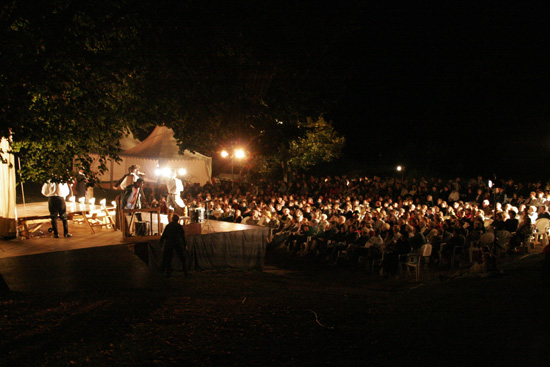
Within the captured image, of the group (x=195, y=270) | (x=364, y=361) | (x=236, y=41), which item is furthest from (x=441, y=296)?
(x=236, y=41)

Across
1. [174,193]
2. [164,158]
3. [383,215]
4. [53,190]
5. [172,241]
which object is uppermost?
[164,158]

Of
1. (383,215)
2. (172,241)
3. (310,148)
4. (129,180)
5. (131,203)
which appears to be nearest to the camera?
(172,241)

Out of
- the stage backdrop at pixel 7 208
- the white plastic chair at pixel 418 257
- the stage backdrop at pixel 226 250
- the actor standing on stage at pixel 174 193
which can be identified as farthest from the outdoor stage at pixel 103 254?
the white plastic chair at pixel 418 257

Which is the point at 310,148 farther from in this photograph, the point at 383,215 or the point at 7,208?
the point at 7,208

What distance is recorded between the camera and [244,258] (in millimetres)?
11805

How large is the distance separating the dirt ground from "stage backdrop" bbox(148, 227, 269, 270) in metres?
2.56

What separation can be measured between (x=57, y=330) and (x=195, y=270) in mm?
5562

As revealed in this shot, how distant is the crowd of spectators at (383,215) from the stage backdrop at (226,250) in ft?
3.20

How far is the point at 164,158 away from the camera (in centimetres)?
2403

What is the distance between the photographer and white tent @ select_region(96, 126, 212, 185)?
24.2 metres

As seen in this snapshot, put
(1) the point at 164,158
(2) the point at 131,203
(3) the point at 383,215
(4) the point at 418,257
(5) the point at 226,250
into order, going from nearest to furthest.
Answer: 1. (4) the point at 418,257
2. (2) the point at 131,203
3. (5) the point at 226,250
4. (3) the point at 383,215
5. (1) the point at 164,158

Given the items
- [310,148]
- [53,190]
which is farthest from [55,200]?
[310,148]

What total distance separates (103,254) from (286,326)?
5.34 m

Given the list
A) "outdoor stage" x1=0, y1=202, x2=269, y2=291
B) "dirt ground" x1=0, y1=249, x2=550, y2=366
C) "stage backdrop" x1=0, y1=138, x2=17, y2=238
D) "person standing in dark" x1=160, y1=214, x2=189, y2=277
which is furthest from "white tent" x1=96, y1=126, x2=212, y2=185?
"dirt ground" x1=0, y1=249, x2=550, y2=366
